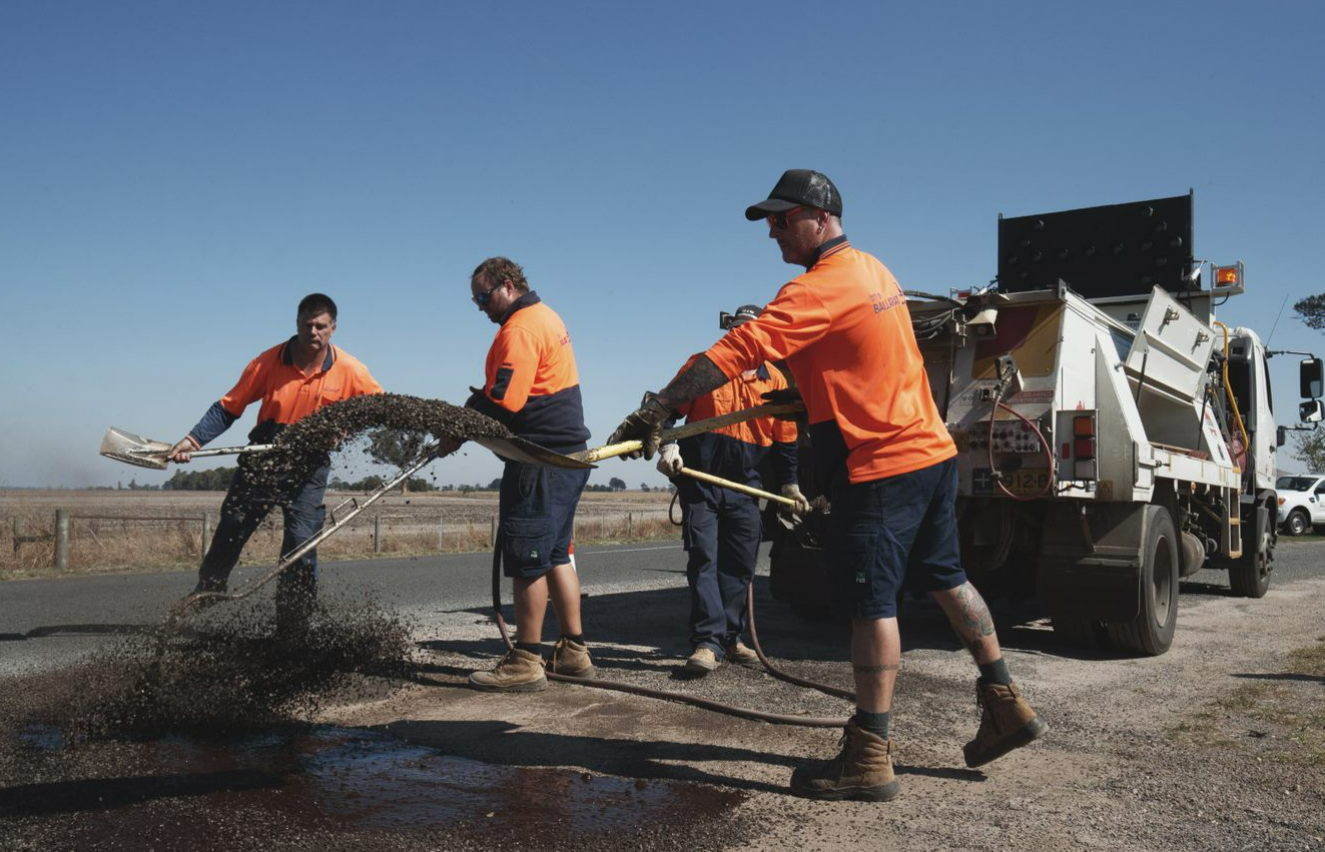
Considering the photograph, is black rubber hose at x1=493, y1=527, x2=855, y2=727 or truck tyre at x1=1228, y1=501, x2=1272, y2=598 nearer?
black rubber hose at x1=493, y1=527, x2=855, y2=727

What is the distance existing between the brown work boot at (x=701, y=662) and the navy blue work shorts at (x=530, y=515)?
97 centimetres

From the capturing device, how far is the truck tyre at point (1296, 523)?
26.1 m

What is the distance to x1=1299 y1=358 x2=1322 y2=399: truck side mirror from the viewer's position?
10831 millimetres

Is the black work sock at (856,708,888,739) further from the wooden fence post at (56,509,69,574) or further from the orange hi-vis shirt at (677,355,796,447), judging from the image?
the wooden fence post at (56,509,69,574)

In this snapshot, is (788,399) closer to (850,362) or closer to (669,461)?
(850,362)

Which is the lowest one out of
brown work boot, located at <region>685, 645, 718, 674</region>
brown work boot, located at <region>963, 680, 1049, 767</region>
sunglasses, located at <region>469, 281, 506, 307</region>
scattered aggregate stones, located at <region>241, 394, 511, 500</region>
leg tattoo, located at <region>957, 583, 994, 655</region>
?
brown work boot, located at <region>685, 645, 718, 674</region>

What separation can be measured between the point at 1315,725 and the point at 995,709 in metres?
1.92

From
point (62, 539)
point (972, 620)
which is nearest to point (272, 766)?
point (972, 620)

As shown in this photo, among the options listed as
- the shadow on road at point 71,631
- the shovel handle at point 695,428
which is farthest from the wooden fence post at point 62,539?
the shovel handle at point 695,428

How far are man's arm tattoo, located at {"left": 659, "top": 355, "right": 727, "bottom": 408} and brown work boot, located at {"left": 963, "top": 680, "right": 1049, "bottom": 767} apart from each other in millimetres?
1477

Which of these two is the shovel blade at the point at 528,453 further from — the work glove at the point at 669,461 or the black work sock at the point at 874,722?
the black work sock at the point at 874,722

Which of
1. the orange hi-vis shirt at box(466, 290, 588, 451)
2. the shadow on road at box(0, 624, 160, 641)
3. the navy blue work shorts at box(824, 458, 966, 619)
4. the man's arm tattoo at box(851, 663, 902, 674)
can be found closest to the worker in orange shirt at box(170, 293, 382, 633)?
the orange hi-vis shirt at box(466, 290, 588, 451)

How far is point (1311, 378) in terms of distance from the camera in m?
10.9

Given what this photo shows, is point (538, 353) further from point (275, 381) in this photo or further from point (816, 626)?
point (816, 626)
